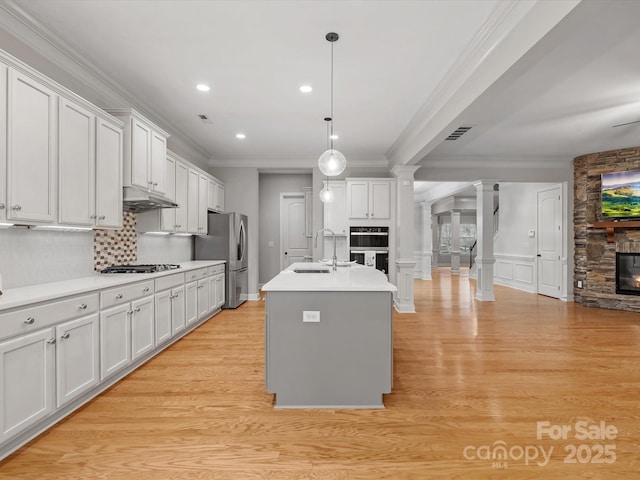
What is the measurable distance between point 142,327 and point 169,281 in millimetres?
666

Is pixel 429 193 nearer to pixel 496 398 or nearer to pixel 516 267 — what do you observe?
pixel 516 267

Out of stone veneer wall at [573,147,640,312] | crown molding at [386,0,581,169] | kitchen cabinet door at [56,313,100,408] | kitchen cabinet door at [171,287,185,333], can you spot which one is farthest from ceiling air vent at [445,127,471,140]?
kitchen cabinet door at [56,313,100,408]

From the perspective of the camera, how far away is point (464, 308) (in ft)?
19.3

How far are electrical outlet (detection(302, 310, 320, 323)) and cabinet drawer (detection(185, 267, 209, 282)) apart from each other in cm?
231

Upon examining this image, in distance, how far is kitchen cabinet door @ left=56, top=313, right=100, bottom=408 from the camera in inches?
82.2

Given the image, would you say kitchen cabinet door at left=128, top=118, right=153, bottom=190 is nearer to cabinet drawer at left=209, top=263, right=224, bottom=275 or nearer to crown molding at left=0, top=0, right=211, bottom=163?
crown molding at left=0, top=0, right=211, bottom=163

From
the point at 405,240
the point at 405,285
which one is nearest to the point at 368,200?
the point at 405,240

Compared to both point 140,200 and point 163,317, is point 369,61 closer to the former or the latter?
point 140,200

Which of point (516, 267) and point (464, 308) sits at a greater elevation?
point (516, 267)

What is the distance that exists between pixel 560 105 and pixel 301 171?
14.5 feet

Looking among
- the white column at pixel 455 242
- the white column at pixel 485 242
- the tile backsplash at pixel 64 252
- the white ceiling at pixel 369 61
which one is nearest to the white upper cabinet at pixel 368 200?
the white ceiling at pixel 369 61

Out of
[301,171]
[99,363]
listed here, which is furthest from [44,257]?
[301,171]

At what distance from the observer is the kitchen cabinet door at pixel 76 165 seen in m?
2.44

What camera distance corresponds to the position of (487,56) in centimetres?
258
